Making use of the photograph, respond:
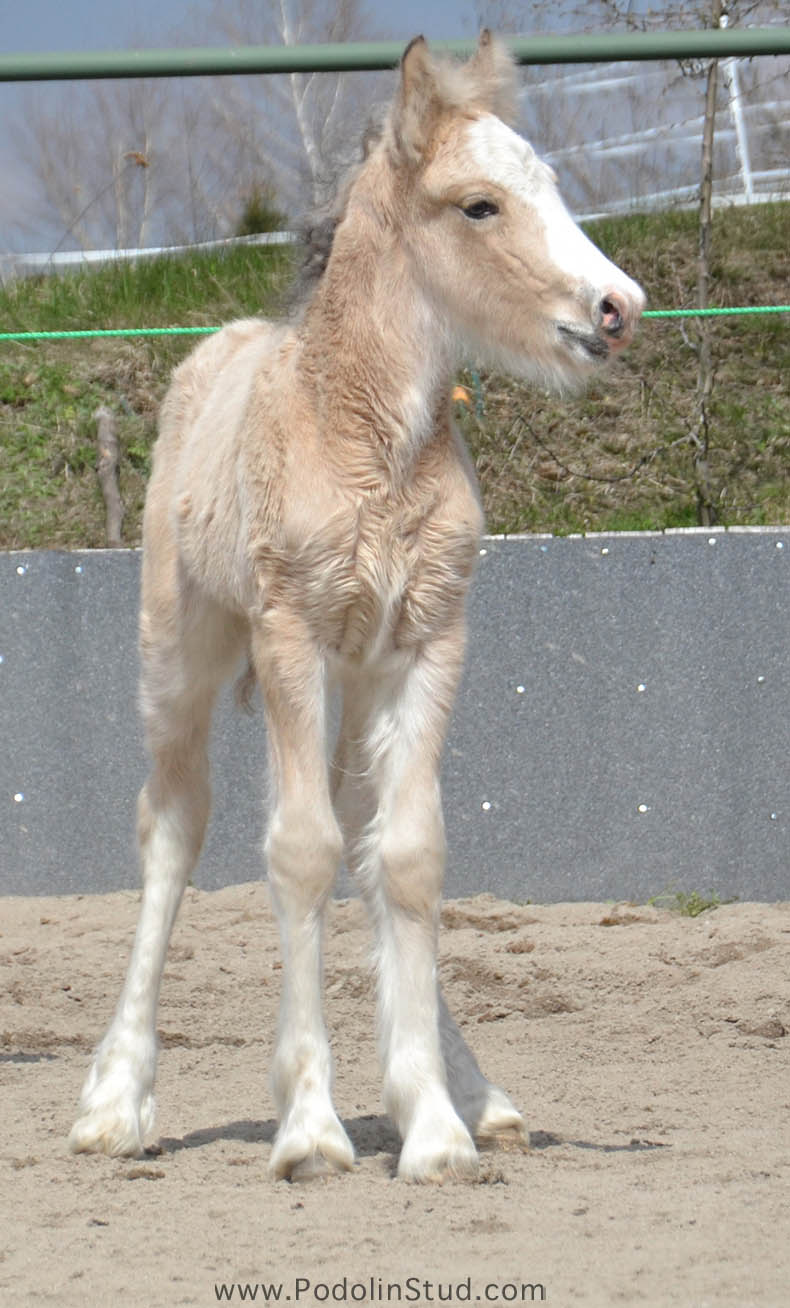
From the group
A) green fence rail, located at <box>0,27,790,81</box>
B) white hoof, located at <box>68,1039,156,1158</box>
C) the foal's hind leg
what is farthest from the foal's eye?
white hoof, located at <box>68,1039,156,1158</box>

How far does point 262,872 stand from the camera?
6.79 m

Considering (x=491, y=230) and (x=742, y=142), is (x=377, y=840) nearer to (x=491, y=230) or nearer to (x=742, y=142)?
(x=491, y=230)

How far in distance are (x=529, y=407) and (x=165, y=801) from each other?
503 centimetres

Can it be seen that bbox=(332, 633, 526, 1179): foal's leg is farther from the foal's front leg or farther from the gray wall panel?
the gray wall panel

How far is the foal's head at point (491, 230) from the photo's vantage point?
3596 mm

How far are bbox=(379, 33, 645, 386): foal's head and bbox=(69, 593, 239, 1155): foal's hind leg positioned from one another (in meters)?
1.14

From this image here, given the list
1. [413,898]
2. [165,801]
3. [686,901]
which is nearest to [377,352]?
[413,898]

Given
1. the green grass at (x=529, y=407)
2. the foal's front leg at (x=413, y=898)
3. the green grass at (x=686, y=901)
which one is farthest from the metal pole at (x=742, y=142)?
the foal's front leg at (x=413, y=898)

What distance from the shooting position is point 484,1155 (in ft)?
12.1

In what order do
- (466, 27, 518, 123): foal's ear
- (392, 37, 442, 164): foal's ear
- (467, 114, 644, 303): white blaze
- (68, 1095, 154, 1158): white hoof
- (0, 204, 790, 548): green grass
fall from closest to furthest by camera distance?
1. (467, 114, 644, 303): white blaze
2. (392, 37, 442, 164): foal's ear
3. (466, 27, 518, 123): foal's ear
4. (68, 1095, 154, 1158): white hoof
5. (0, 204, 790, 548): green grass

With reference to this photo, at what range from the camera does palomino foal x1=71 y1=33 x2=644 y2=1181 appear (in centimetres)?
359

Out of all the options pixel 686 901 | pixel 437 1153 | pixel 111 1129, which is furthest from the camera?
pixel 686 901

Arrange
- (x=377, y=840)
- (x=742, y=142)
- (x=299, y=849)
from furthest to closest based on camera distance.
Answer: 1. (x=742, y=142)
2. (x=377, y=840)
3. (x=299, y=849)

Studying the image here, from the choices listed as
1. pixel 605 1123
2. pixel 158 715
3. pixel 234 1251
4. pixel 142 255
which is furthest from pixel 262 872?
pixel 142 255
